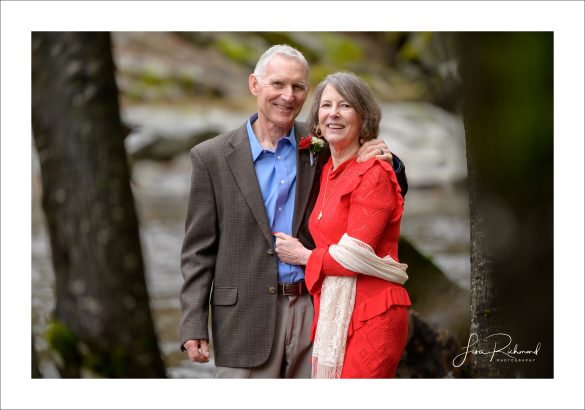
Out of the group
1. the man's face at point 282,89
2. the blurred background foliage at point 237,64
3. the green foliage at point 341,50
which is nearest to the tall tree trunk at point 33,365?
the man's face at point 282,89

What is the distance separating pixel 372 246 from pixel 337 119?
460 mm

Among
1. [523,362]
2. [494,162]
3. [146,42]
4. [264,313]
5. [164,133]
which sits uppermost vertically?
[146,42]

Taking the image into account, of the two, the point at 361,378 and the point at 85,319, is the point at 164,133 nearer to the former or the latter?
the point at 85,319

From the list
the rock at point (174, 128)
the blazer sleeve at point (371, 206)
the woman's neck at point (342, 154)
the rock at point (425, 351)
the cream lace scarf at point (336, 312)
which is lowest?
the rock at point (425, 351)

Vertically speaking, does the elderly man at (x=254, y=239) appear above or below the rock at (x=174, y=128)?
below

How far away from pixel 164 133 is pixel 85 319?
691cm

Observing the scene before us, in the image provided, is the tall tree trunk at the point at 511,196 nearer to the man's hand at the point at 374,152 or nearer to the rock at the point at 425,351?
the rock at the point at 425,351

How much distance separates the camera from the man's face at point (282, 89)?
106 inches

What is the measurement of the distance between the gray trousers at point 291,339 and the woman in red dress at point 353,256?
0.16m

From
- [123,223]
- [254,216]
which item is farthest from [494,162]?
[123,223]

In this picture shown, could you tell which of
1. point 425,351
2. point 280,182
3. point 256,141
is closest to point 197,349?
point 280,182

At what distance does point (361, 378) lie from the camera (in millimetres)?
2604

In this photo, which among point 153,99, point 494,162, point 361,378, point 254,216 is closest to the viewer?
point 361,378

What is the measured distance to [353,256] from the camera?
8.14 feet
